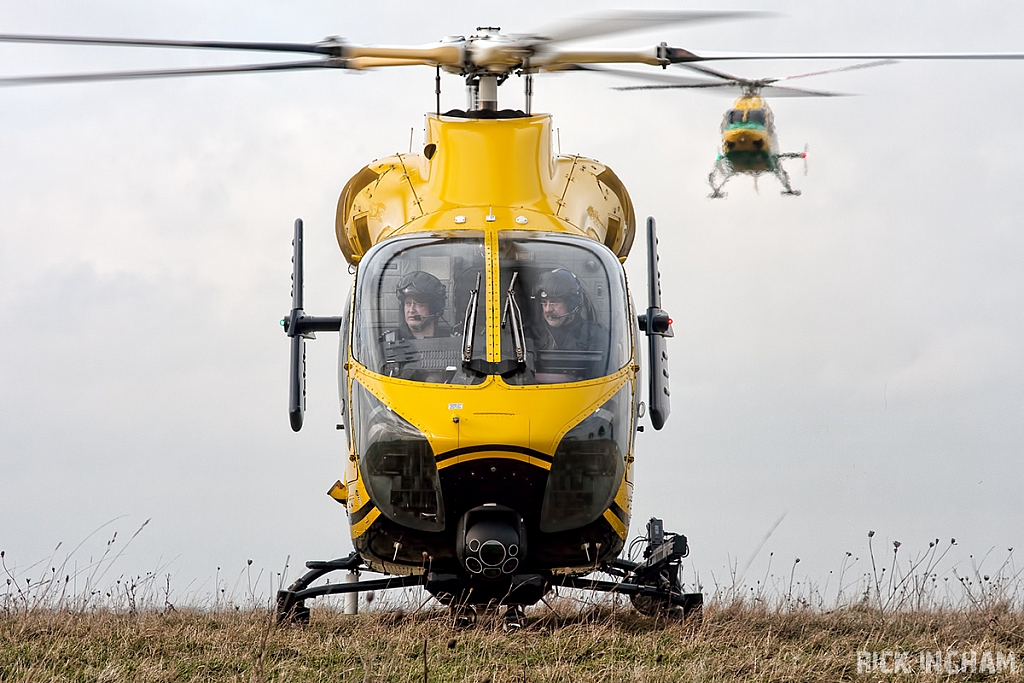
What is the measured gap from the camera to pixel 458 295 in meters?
8.69

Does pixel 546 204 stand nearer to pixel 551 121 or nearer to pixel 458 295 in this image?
pixel 551 121

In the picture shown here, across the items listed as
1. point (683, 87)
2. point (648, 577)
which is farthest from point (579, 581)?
point (683, 87)

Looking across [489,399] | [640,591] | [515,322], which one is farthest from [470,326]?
[640,591]

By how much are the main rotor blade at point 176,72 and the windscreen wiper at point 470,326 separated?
6.14 ft

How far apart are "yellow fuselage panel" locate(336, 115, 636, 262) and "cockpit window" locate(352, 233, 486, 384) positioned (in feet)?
1.42

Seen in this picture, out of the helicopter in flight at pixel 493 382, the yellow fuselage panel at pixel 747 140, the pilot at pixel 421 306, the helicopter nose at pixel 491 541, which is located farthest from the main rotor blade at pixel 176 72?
the yellow fuselage panel at pixel 747 140

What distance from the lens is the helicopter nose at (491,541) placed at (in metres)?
8.02

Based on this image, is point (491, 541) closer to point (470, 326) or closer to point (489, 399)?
point (489, 399)

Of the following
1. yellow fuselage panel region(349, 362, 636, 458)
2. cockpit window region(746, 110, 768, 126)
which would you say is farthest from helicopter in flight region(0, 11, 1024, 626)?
cockpit window region(746, 110, 768, 126)

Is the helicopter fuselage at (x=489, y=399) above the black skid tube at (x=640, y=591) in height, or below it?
above

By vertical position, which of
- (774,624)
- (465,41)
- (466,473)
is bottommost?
(774,624)

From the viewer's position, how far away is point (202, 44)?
8.61m

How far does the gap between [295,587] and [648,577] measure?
2729 millimetres

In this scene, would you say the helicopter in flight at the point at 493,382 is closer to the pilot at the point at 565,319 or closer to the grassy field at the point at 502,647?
the pilot at the point at 565,319
